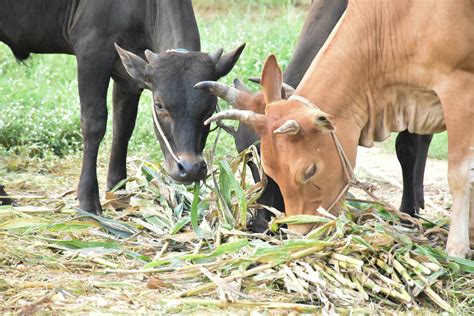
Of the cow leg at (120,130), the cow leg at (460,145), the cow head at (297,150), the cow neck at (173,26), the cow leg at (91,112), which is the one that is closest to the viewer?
the cow head at (297,150)

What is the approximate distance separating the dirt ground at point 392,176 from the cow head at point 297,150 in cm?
205

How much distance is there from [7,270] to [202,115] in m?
1.57

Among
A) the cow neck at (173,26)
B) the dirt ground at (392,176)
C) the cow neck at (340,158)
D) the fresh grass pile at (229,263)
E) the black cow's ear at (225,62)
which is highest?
the cow neck at (173,26)

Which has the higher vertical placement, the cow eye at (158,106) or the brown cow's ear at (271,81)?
the brown cow's ear at (271,81)

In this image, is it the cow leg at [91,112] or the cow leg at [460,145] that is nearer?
the cow leg at [460,145]

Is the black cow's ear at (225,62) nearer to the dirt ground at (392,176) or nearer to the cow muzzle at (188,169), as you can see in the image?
the cow muzzle at (188,169)

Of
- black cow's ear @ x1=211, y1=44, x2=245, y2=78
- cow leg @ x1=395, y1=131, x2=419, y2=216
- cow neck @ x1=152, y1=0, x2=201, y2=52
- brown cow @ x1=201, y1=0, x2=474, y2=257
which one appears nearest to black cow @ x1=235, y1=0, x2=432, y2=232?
cow leg @ x1=395, y1=131, x2=419, y2=216

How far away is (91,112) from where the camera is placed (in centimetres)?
753

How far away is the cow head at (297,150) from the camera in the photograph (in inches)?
236

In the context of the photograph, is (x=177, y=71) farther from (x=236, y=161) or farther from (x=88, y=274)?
(x=88, y=274)

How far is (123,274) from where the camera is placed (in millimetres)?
6059

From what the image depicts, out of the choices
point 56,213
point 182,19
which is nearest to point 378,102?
point 182,19

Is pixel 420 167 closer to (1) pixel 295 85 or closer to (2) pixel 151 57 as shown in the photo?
(1) pixel 295 85

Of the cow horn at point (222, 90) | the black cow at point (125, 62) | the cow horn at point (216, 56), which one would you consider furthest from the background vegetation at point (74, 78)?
the cow horn at point (222, 90)
